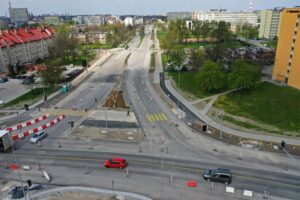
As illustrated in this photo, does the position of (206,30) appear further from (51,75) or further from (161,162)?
(161,162)

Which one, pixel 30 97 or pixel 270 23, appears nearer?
pixel 30 97

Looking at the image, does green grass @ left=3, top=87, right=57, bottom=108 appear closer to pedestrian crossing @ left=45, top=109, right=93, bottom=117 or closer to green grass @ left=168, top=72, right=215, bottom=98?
pedestrian crossing @ left=45, top=109, right=93, bottom=117

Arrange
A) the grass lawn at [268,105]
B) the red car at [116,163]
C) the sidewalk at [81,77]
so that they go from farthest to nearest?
the sidewalk at [81,77] → the grass lawn at [268,105] → the red car at [116,163]

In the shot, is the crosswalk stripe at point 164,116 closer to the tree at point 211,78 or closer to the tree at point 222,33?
the tree at point 211,78

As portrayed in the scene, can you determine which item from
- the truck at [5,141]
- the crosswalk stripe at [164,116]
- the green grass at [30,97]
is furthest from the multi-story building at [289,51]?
the truck at [5,141]

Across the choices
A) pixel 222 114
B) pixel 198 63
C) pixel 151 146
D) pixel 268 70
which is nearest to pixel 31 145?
pixel 151 146

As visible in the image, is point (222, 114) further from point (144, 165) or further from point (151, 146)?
point (144, 165)

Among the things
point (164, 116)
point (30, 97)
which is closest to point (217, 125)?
point (164, 116)

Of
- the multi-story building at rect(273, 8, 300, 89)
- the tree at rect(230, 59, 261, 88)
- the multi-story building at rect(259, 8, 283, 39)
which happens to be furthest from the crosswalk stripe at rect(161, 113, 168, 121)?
the multi-story building at rect(259, 8, 283, 39)
